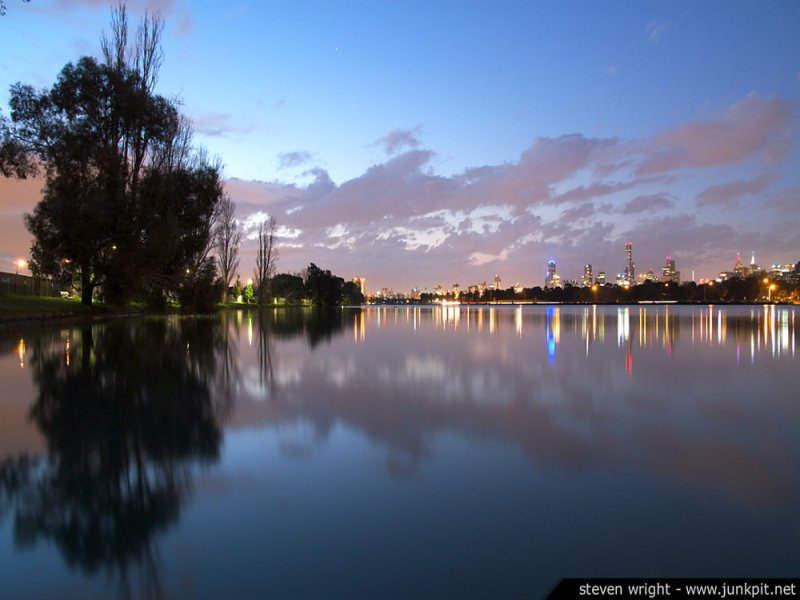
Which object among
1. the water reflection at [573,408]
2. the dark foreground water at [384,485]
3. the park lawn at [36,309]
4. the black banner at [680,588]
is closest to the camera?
the black banner at [680,588]

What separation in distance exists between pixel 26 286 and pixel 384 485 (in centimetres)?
4134

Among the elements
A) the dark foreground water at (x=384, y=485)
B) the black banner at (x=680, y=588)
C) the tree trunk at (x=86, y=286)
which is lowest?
the black banner at (x=680, y=588)

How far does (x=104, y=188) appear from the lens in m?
27.1

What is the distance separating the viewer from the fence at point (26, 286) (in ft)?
111

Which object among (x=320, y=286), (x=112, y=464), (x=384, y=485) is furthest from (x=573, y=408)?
(x=320, y=286)

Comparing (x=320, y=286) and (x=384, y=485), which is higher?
(x=320, y=286)

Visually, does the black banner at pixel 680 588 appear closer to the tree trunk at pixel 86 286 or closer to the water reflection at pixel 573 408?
the water reflection at pixel 573 408

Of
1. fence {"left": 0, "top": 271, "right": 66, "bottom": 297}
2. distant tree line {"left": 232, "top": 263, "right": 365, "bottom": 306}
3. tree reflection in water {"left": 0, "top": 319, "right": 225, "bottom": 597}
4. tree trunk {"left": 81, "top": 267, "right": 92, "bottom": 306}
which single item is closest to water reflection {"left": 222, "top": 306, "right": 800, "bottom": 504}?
tree reflection in water {"left": 0, "top": 319, "right": 225, "bottom": 597}

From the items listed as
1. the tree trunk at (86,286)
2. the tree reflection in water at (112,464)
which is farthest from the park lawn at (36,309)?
the tree reflection in water at (112,464)

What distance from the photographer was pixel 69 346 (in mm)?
14922

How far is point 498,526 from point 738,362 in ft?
38.0

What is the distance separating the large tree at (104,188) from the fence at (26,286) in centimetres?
695

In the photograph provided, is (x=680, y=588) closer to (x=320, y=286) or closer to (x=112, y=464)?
(x=112, y=464)

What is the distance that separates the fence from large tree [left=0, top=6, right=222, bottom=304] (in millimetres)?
6948
